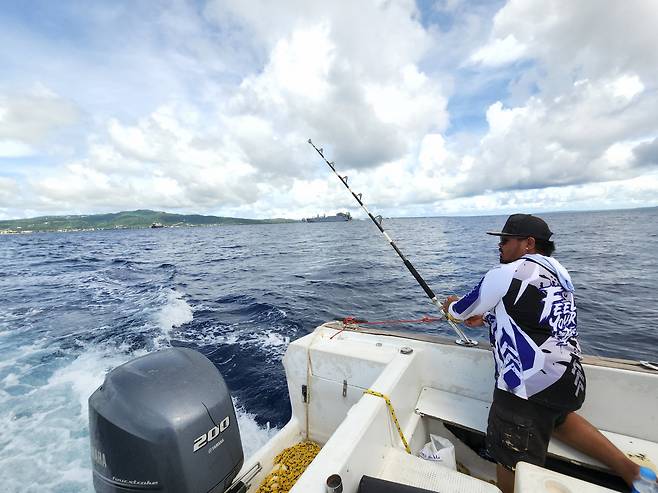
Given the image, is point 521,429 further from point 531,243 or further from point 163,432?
point 163,432

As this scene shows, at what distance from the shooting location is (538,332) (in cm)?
224

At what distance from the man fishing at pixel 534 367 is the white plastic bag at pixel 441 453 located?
41 centimetres

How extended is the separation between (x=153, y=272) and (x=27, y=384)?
45.8 ft

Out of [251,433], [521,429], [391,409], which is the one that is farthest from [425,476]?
[251,433]

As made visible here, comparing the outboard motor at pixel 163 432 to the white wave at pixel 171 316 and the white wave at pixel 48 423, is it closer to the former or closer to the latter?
the white wave at pixel 48 423

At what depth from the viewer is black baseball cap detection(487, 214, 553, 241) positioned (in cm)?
255

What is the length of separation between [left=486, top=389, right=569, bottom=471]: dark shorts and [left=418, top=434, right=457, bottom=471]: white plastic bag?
48 cm

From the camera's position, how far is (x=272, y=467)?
3219 mm

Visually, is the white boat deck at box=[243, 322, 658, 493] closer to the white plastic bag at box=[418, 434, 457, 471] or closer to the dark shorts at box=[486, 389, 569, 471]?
the white plastic bag at box=[418, 434, 457, 471]

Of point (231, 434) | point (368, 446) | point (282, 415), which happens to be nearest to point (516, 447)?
point (368, 446)

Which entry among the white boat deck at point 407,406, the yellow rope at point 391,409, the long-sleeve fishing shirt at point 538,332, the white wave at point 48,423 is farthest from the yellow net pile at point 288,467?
the white wave at point 48,423

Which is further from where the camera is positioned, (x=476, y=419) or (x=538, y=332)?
(x=476, y=419)

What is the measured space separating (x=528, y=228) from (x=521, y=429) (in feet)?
5.05

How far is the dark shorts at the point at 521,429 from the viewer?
231cm
